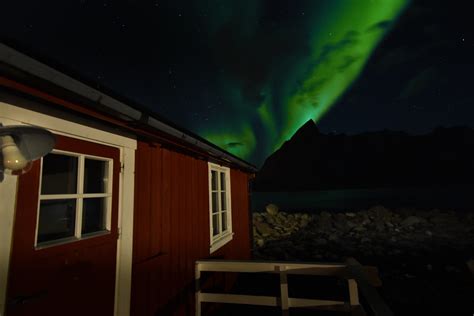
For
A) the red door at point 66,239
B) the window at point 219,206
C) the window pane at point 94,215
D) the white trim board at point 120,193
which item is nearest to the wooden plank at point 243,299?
the white trim board at point 120,193

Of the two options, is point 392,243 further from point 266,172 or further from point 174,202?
point 266,172

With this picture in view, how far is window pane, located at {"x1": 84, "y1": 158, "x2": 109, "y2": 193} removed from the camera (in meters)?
2.39

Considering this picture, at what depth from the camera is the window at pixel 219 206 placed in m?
4.93

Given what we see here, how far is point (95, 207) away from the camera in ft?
8.45

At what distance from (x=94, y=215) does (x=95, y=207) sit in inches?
3.7

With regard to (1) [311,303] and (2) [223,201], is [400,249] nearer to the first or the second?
(2) [223,201]

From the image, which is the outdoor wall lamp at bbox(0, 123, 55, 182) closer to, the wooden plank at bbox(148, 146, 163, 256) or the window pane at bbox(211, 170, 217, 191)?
the wooden plank at bbox(148, 146, 163, 256)

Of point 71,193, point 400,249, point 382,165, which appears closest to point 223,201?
point 71,193

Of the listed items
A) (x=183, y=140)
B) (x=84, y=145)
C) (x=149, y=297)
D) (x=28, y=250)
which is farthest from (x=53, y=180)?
(x=149, y=297)

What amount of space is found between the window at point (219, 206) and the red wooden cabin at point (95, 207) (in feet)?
1.99

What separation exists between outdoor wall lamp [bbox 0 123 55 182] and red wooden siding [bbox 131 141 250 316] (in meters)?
1.30

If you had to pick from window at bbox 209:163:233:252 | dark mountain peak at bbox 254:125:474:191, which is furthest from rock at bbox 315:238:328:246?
dark mountain peak at bbox 254:125:474:191

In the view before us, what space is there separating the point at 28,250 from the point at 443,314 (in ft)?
24.6

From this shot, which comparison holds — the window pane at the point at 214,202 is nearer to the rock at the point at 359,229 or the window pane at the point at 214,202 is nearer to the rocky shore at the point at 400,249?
the rocky shore at the point at 400,249
